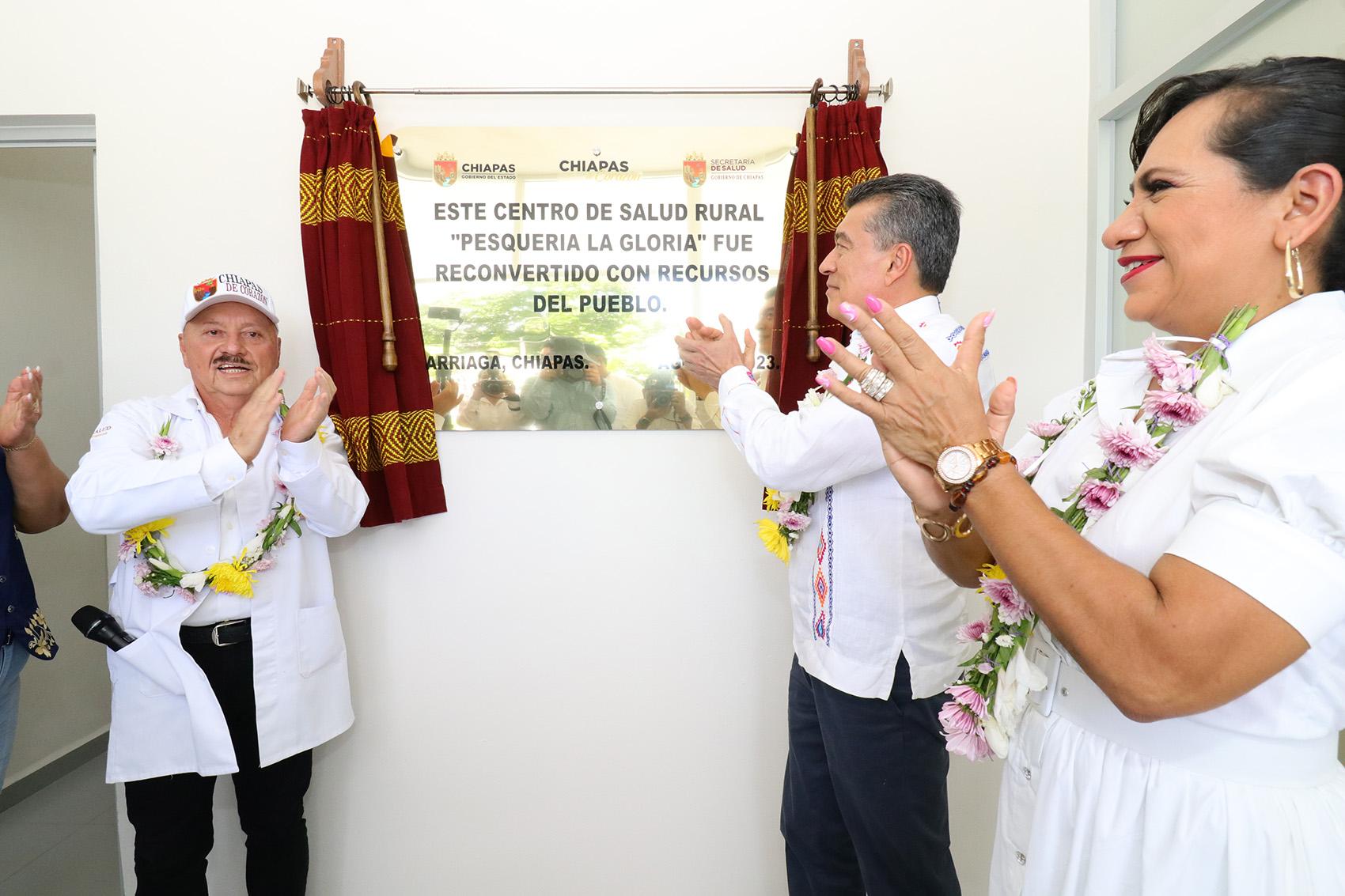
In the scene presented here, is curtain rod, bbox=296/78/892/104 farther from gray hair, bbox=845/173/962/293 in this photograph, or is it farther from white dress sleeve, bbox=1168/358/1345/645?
white dress sleeve, bbox=1168/358/1345/645

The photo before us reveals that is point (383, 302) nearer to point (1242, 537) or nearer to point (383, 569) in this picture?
point (383, 569)

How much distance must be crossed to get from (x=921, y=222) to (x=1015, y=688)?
94 centimetres

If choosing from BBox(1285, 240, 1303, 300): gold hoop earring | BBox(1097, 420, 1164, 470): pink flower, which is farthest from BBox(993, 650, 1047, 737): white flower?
BBox(1285, 240, 1303, 300): gold hoop earring

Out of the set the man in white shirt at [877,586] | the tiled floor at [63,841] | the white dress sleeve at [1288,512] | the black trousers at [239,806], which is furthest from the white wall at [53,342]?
the white dress sleeve at [1288,512]

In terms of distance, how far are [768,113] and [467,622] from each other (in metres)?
1.60

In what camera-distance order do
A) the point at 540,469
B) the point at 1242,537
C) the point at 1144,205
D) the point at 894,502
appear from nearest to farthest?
the point at 1242,537
the point at 1144,205
the point at 894,502
the point at 540,469

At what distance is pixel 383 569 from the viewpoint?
2164 mm

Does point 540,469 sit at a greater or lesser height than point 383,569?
greater

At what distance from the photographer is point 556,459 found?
215cm

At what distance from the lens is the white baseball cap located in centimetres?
179

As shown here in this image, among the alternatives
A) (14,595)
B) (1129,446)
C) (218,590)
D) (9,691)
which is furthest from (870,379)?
(9,691)

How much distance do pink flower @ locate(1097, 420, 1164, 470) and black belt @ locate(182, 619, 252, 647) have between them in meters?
1.74

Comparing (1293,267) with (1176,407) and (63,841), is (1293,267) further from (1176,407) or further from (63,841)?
(63,841)

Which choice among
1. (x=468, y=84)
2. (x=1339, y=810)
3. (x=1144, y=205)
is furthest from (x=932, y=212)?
(x=468, y=84)
